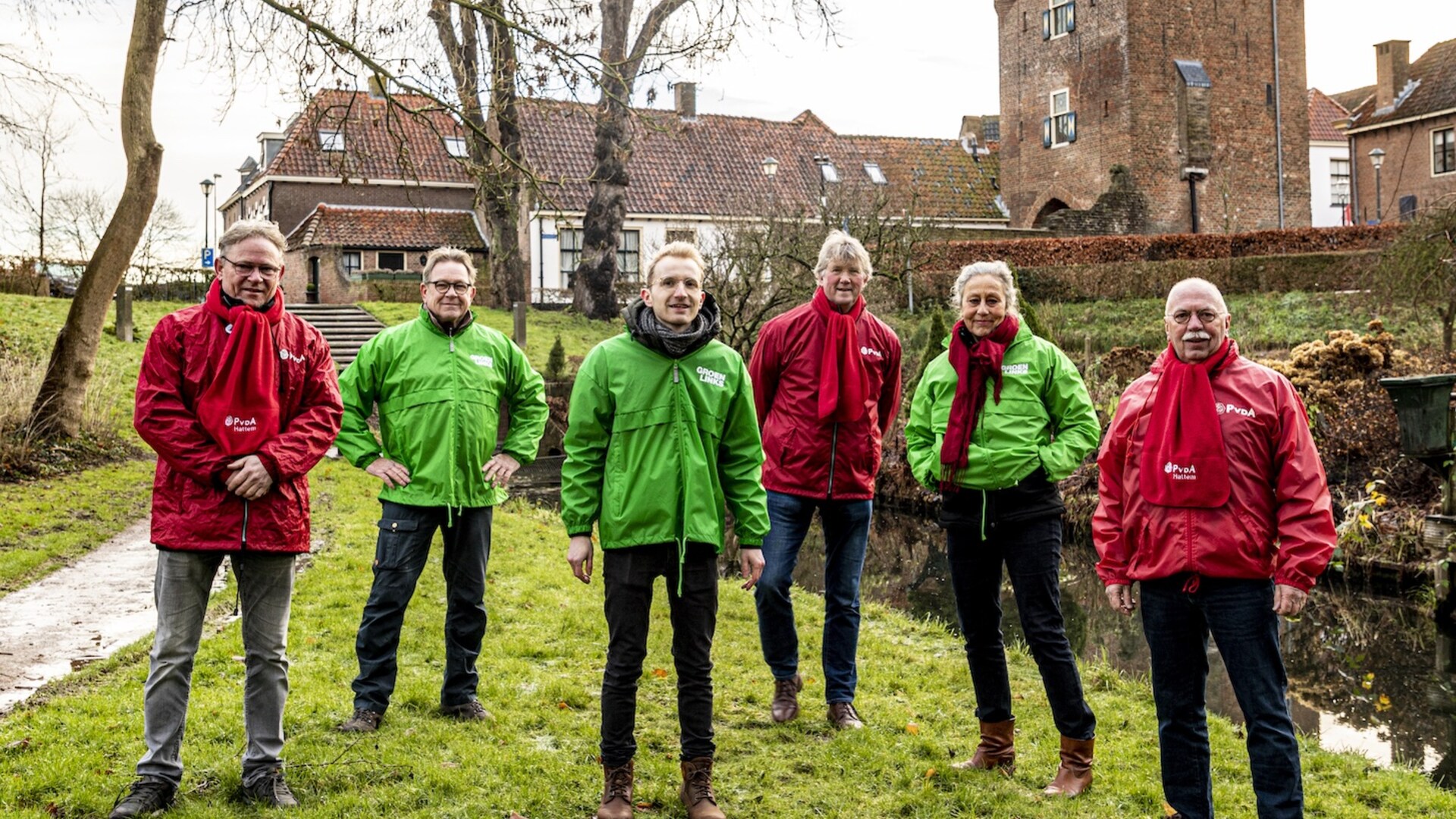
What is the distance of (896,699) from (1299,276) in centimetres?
2298

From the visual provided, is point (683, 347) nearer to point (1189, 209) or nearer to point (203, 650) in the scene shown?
point (203, 650)

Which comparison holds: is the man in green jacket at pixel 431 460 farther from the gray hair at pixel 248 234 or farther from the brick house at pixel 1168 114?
the brick house at pixel 1168 114

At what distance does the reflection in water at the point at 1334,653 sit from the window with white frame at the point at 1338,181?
41.1 metres

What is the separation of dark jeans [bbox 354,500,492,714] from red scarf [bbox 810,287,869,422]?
155cm

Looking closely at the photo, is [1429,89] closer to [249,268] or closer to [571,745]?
[571,745]

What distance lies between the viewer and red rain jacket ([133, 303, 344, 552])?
406 cm

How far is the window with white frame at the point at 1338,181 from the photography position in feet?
155

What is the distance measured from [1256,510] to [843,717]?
7.80 feet

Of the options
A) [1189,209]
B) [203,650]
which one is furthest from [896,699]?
[1189,209]

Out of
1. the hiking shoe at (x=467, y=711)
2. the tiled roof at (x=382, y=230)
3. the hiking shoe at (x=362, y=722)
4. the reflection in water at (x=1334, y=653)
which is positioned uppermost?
the tiled roof at (x=382, y=230)

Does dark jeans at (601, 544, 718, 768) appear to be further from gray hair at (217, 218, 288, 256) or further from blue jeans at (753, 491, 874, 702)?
gray hair at (217, 218, 288, 256)

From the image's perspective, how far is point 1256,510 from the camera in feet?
12.1

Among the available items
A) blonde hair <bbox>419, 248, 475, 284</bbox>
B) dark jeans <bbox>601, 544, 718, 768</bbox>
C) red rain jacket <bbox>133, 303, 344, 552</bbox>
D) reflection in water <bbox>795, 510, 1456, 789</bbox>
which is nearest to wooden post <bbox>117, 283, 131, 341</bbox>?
reflection in water <bbox>795, 510, 1456, 789</bbox>

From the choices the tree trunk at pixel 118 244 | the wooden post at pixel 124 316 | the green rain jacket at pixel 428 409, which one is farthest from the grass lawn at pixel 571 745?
the wooden post at pixel 124 316
